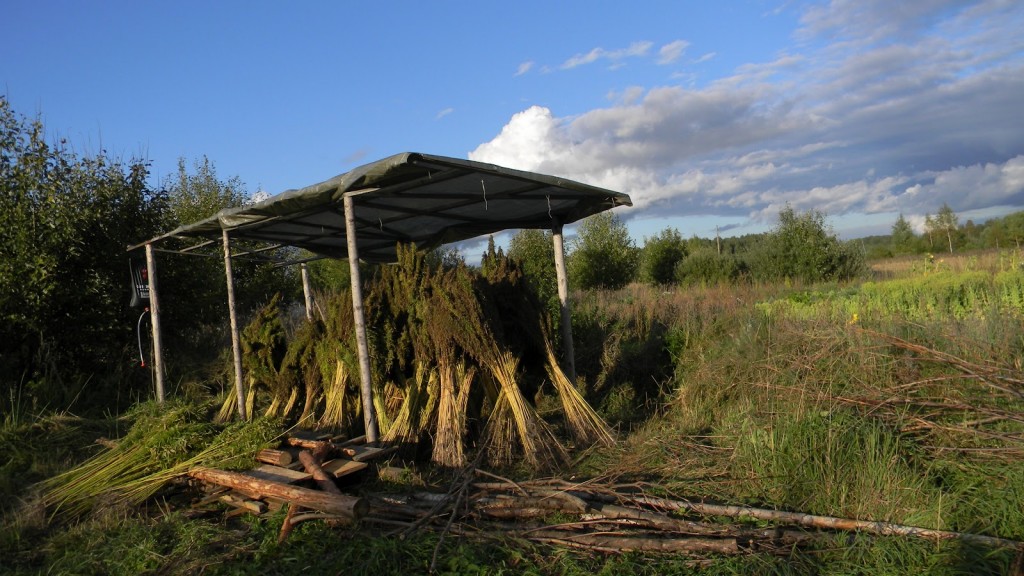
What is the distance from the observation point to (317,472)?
5.30 metres

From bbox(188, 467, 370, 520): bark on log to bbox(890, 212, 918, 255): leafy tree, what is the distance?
50.5 m

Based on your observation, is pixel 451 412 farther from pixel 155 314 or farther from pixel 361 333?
pixel 155 314

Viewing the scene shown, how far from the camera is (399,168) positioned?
18.6 feet

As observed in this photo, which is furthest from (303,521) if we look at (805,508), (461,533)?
(805,508)

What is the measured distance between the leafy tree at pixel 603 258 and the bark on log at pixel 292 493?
64.3 feet

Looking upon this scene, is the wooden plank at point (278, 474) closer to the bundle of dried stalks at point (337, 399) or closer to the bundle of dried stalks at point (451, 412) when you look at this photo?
the bundle of dried stalks at point (451, 412)

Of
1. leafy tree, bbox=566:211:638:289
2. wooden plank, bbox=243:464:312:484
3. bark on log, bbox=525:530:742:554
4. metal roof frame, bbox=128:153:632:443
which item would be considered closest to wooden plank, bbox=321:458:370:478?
wooden plank, bbox=243:464:312:484

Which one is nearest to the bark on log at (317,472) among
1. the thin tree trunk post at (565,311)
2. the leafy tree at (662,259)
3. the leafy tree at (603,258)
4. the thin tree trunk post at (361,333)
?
the thin tree trunk post at (361,333)

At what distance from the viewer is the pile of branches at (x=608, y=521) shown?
3.92 meters

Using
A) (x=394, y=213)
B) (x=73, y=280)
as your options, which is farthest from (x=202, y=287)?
(x=394, y=213)

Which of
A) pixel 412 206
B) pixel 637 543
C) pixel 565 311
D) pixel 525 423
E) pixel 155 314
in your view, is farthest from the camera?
pixel 155 314

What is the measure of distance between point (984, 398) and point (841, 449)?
1222 millimetres

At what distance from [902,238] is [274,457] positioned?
185 feet

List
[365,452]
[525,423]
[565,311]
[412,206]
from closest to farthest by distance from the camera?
[365,452], [525,423], [412,206], [565,311]
